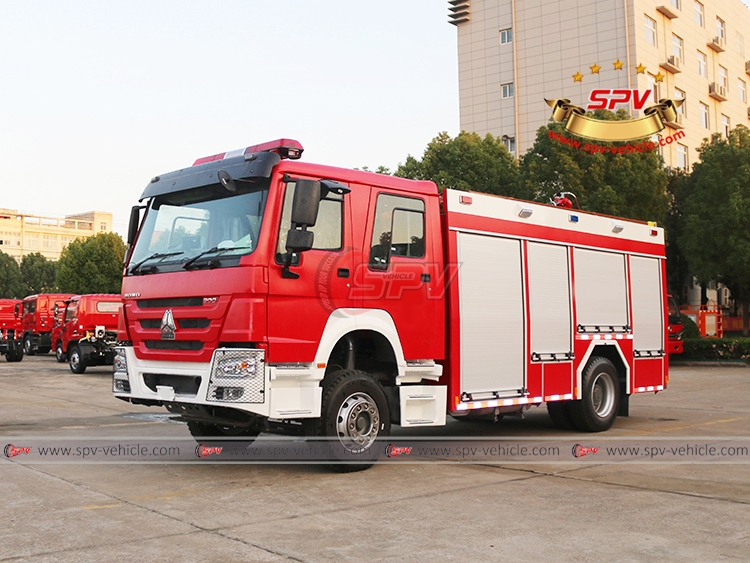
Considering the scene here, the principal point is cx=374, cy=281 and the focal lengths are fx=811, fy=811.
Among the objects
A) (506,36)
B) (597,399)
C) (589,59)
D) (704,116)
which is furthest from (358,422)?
(704,116)

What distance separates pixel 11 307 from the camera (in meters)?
37.1

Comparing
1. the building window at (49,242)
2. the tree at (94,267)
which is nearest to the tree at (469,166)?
the tree at (94,267)

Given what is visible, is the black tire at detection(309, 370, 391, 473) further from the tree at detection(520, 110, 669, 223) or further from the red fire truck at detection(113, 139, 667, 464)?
the tree at detection(520, 110, 669, 223)

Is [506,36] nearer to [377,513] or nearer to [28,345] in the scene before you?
[28,345]

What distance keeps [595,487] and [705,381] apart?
14.4 metres

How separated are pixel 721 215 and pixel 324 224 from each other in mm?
28025

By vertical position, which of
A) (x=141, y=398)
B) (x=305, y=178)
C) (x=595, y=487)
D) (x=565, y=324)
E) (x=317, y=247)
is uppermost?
(x=305, y=178)

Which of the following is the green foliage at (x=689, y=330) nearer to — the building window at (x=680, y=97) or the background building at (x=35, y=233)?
the building window at (x=680, y=97)

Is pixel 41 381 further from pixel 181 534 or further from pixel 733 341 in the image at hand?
pixel 733 341

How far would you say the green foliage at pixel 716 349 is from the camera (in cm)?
2605

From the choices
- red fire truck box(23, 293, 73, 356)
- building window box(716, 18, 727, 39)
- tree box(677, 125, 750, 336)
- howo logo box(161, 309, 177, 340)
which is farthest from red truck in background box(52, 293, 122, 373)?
building window box(716, 18, 727, 39)

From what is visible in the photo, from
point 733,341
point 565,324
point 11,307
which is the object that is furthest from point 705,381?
point 11,307

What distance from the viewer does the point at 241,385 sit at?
23.0 feet

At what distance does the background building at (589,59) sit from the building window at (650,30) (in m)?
0.06
